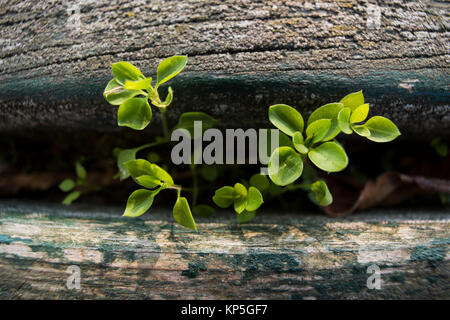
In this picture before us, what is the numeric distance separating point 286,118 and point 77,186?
3.51 ft

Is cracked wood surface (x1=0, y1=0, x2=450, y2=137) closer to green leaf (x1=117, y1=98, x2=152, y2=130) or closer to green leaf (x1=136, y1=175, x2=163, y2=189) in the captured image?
green leaf (x1=117, y1=98, x2=152, y2=130)

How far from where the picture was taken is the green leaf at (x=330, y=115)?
95cm

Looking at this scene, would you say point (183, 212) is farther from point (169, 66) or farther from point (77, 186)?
point (77, 186)

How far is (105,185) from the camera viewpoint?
5.00 feet

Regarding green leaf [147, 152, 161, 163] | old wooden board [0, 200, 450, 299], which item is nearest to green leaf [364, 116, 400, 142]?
old wooden board [0, 200, 450, 299]

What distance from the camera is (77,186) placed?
152 cm

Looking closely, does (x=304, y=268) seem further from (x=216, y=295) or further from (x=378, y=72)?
(x=378, y=72)

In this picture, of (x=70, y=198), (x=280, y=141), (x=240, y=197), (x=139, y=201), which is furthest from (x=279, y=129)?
(x=70, y=198)

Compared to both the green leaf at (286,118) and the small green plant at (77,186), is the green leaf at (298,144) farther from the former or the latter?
the small green plant at (77,186)

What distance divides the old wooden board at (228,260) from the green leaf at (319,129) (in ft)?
1.08

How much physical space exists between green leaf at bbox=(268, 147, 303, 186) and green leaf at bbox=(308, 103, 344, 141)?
0.11 metres

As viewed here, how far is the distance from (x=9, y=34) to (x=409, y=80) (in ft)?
4.83

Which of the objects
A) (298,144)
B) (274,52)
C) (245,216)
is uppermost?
(274,52)

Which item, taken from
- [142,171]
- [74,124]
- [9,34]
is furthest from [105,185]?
[9,34]
